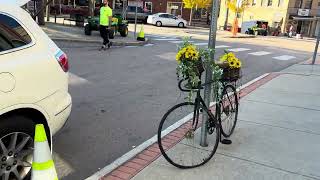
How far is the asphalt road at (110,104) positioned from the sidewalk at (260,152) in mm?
371

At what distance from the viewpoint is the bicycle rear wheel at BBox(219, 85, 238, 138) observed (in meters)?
5.32

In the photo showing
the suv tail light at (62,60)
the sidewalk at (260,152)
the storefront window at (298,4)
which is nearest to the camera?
the suv tail light at (62,60)

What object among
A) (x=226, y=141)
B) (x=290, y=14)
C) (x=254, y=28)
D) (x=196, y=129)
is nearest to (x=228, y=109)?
(x=226, y=141)

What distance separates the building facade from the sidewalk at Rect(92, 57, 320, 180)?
51651 mm

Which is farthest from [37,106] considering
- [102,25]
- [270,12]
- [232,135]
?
[270,12]

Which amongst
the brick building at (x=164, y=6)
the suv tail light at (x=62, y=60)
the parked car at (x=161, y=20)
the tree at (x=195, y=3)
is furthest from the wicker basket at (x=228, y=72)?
the brick building at (x=164, y=6)

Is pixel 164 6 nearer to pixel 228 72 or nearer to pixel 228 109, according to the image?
pixel 228 109

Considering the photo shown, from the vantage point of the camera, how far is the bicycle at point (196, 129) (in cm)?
464

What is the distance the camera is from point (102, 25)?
15.7 meters

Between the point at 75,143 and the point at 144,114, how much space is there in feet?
6.04

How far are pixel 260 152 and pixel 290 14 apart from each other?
184 ft

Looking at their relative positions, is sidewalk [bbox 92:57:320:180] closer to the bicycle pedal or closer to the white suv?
the bicycle pedal

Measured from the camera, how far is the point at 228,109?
18.4 feet

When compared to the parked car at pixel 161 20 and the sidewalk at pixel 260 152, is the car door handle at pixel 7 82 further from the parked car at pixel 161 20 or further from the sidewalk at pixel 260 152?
the parked car at pixel 161 20
